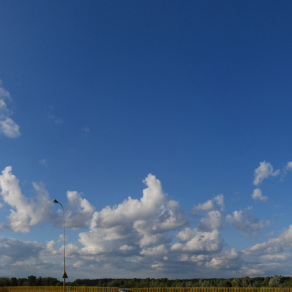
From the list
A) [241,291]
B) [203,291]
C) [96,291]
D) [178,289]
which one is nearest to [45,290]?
[96,291]

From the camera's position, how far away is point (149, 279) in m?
97.3

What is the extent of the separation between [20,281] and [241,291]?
220 ft

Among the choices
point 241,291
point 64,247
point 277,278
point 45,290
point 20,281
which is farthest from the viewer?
point 20,281

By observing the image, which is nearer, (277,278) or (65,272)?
(65,272)

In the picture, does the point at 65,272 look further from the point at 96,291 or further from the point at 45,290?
the point at 45,290

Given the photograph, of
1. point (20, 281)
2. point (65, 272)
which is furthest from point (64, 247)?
point (20, 281)

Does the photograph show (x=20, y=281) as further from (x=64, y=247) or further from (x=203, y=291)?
(x=203, y=291)

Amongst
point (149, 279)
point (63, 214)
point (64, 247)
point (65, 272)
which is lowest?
point (149, 279)

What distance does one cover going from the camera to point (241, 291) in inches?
1791

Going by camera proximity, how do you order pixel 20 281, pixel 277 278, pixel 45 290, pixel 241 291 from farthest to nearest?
pixel 20 281
pixel 277 278
pixel 45 290
pixel 241 291

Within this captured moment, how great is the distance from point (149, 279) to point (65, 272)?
182ft

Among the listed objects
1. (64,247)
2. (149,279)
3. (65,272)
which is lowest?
(149,279)

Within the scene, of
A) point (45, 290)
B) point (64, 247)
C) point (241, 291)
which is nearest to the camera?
point (241, 291)

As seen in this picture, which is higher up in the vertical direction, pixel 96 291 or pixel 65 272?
pixel 65 272
